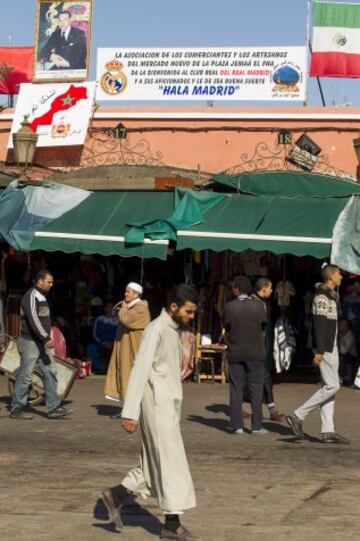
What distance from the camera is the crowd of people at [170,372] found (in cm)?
857

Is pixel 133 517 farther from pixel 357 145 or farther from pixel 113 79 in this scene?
pixel 113 79

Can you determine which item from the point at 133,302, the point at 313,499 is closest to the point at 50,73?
the point at 133,302

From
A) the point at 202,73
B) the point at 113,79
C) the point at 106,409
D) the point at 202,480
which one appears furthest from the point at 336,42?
the point at 202,480

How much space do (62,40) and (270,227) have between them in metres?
8.07

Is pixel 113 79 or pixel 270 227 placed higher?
pixel 113 79

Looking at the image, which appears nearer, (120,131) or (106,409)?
(106,409)

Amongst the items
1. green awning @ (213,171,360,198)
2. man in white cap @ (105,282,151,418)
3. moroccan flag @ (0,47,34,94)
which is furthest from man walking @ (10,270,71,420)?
moroccan flag @ (0,47,34,94)

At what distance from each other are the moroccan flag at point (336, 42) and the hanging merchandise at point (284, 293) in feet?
19.2

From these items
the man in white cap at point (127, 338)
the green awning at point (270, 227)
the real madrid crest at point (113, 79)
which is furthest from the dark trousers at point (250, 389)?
the real madrid crest at point (113, 79)

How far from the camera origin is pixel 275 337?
771 inches

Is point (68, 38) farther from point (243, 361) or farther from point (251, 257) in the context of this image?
point (243, 361)

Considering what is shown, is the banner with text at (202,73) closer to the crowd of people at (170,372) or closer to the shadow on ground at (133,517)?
the crowd of people at (170,372)

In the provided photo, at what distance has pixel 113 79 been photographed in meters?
24.9

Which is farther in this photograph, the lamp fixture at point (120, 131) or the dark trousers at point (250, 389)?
the lamp fixture at point (120, 131)
